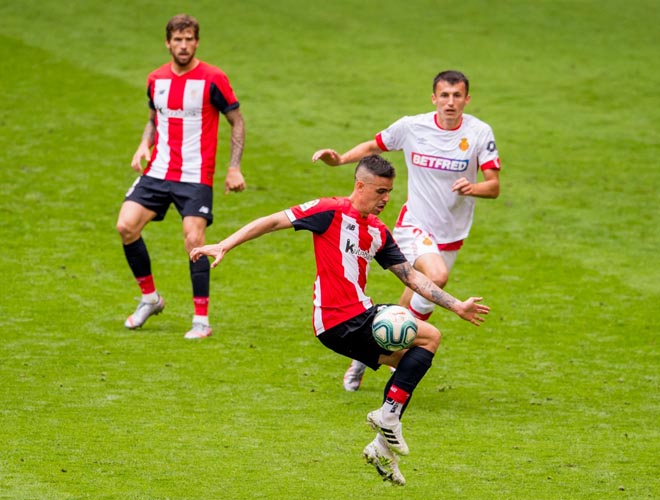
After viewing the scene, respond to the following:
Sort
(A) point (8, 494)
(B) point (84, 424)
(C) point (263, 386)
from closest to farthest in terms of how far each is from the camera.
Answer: (A) point (8, 494)
(B) point (84, 424)
(C) point (263, 386)

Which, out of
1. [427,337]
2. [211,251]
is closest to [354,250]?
[427,337]

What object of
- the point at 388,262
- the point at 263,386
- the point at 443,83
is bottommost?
the point at 263,386

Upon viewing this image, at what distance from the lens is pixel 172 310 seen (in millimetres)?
12086

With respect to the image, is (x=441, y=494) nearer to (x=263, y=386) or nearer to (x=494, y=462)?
(x=494, y=462)

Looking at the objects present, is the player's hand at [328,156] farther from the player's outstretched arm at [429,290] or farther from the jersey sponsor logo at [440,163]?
the player's outstretched arm at [429,290]

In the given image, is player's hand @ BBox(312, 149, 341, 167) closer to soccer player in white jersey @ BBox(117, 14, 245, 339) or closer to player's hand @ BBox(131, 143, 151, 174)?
soccer player in white jersey @ BBox(117, 14, 245, 339)

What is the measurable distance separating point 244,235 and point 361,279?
908 millimetres

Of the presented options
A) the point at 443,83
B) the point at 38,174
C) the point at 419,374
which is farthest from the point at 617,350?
the point at 38,174

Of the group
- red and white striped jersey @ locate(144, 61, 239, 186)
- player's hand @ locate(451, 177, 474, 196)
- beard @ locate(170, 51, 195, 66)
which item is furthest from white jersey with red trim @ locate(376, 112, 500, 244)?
beard @ locate(170, 51, 195, 66)

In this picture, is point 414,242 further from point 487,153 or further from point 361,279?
point 361,279

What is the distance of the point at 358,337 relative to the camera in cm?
761

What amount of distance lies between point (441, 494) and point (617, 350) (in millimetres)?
4276

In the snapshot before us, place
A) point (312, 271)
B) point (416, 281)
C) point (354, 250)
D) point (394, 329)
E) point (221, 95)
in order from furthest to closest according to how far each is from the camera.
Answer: point (312, 271) → point (221, 95) → point (416, 281) → point (354, 250) → point (394, 329)

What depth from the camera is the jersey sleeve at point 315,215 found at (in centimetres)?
752
